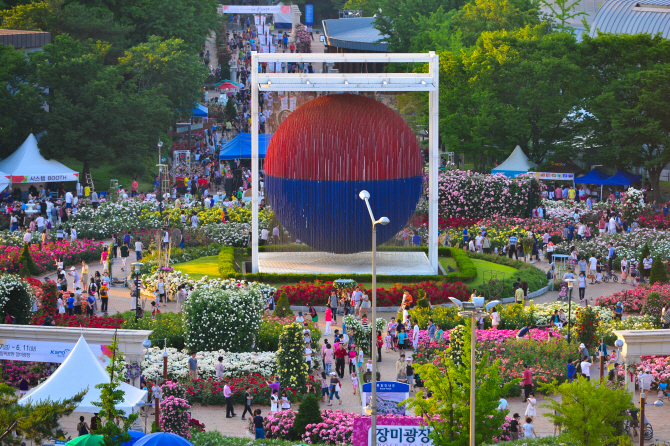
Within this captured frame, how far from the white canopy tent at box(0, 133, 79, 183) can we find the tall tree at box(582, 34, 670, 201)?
28412 millimetres

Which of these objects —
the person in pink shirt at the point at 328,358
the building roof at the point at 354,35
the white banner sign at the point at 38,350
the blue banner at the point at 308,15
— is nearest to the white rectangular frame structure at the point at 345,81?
the person in pink shirt at the point at 328,358

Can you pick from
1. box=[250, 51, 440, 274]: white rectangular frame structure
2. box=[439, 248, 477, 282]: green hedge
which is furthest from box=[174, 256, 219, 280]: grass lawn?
box=[439, 248, 477, 282]: green hedge

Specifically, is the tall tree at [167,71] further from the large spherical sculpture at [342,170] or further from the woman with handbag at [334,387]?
the woman with handbag at [334,387]

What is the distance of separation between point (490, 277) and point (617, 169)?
20.9m

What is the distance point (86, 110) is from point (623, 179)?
1157 inches

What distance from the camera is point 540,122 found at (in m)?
56.2

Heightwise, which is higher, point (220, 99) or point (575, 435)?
point (220, 99)

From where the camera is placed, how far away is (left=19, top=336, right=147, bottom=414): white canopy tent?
77.1 feet

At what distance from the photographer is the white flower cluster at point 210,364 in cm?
2816

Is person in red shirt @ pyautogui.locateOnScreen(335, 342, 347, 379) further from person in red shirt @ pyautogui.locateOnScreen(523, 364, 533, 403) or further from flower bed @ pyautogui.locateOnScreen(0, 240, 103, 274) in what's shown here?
flower bed @ pyautogui.locateOnScreen(0, 240, 103, 274)

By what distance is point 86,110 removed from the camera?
54.7 metres

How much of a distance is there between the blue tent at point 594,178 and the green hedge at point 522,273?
1457cm

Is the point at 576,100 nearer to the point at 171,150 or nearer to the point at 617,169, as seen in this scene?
the point at 617,169

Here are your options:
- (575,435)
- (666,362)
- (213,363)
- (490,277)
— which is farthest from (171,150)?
(575,435)
